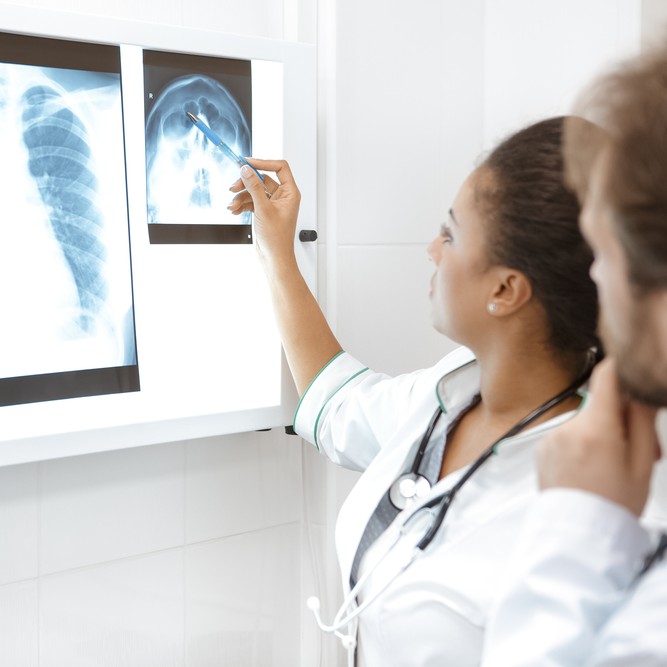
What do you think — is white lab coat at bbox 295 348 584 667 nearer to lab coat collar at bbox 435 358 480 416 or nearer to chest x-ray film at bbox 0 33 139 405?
lab coat collar at bbox 435 358 480 416

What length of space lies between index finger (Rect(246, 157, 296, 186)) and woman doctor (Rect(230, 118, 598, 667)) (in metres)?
0.33

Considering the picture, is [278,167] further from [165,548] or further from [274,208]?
[165,548]

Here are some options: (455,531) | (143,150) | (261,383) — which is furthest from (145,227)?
(455,531)

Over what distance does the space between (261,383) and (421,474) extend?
1.27ft

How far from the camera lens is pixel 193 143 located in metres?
1.31

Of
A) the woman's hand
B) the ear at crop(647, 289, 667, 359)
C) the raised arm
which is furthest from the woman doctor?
the ear at crop(647, 289, 667, 359)

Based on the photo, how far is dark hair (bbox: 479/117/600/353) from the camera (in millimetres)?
996

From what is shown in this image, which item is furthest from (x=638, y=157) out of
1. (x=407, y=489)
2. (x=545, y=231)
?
(x=407, y=489)

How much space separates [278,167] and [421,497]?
592 mm

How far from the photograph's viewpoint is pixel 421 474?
1174 mm

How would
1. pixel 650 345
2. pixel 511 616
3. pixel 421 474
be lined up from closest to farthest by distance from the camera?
1. pixel 650 345
2. pixel 511 616
3. pixel 421 474

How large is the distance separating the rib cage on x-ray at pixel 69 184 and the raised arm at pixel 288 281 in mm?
249

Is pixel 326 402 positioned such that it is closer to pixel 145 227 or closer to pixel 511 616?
pixel 145 227

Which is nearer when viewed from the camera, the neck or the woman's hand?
the neck
